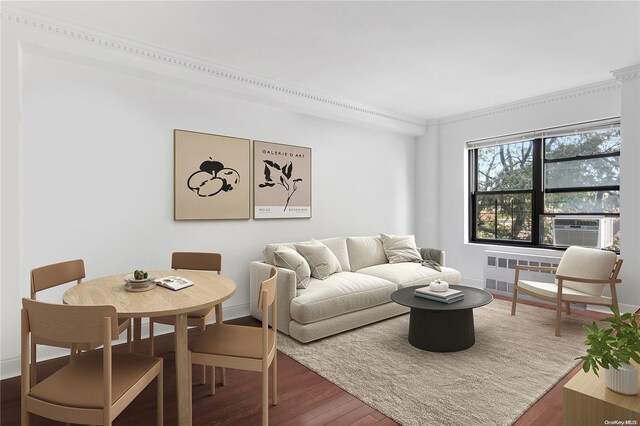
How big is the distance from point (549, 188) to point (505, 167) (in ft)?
2.27

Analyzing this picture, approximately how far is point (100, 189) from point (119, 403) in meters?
2.28

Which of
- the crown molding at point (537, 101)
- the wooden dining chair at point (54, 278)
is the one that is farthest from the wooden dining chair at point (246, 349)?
the crown molding at point (537, 101)

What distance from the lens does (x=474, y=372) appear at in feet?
8.96

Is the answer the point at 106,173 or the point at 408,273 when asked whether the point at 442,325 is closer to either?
the point at 408,273

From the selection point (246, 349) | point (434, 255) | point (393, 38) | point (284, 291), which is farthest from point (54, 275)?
point (434, 255)

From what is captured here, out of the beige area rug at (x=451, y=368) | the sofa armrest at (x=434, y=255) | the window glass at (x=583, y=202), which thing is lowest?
the beige area rug at (x=451, y=368)

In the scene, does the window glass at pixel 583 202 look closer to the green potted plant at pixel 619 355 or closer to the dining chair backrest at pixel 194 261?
the green potted plant at pixel 619 355

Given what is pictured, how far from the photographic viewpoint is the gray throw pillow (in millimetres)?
4012

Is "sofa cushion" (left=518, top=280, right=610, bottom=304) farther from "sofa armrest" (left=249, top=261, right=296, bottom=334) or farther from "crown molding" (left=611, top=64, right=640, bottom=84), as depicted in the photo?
"sofa armrest" (left=249, top=261, right=296, bottom=334)

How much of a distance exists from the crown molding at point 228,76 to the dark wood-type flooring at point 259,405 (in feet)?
8.99

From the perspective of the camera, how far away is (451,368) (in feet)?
9.19

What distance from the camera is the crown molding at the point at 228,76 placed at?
280cm

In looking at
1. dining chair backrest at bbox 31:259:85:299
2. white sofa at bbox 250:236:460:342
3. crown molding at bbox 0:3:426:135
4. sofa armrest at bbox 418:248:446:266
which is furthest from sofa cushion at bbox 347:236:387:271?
dining chair backrest at bbox 31:259:85:299

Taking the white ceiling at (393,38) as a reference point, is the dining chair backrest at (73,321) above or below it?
below
